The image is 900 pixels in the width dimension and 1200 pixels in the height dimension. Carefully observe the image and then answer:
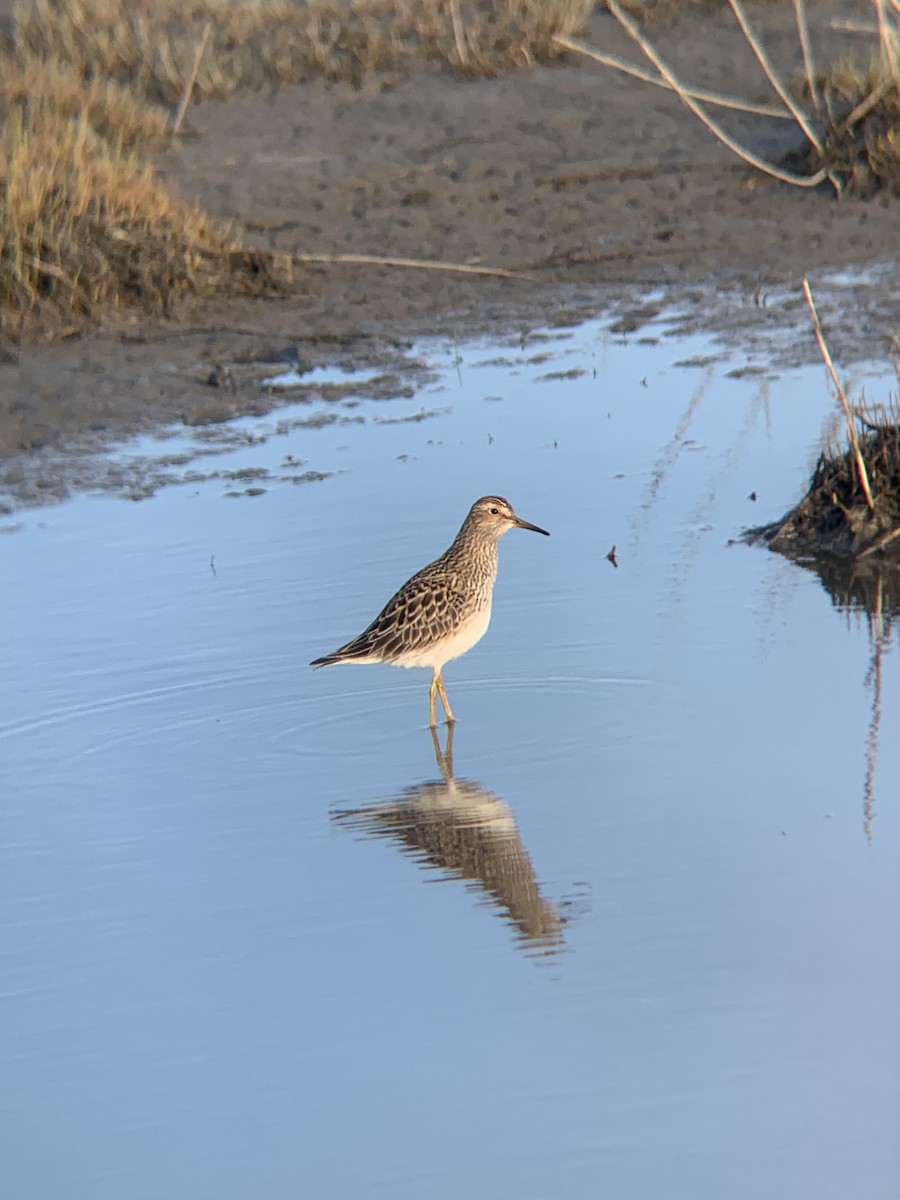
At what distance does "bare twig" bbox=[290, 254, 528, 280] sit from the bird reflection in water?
755 cm

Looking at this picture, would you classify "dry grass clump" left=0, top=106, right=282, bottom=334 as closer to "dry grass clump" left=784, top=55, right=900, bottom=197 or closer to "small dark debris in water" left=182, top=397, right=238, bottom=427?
"small dark debris in water" left=182, top=397, right=238, bottom=427

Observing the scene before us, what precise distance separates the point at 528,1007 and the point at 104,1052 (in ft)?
3.39

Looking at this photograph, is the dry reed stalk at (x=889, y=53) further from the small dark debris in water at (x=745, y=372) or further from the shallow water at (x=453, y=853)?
the shallow water at (x=453, y=853)

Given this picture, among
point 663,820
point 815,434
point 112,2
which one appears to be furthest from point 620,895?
point 112,2

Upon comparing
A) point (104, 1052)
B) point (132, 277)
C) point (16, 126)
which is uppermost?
point (16, 126)

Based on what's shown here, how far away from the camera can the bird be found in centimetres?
739

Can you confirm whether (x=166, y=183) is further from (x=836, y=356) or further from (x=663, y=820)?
(x=663, y=820)

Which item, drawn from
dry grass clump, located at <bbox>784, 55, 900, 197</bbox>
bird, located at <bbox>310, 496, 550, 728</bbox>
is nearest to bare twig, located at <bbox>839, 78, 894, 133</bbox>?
dry grass clump, located at <bbox>784, 55, 900, 197</bbox>

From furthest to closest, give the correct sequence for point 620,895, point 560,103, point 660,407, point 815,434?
point 560,103, point 660,407, point 815,434, point 620,895

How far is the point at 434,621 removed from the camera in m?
7.45

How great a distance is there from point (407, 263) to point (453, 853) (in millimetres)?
8332

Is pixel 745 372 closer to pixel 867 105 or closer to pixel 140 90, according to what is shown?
pixel 867 105

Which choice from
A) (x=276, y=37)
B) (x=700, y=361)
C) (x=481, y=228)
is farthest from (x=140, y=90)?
(x=700, y=361)

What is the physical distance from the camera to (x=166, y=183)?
1556 cm
